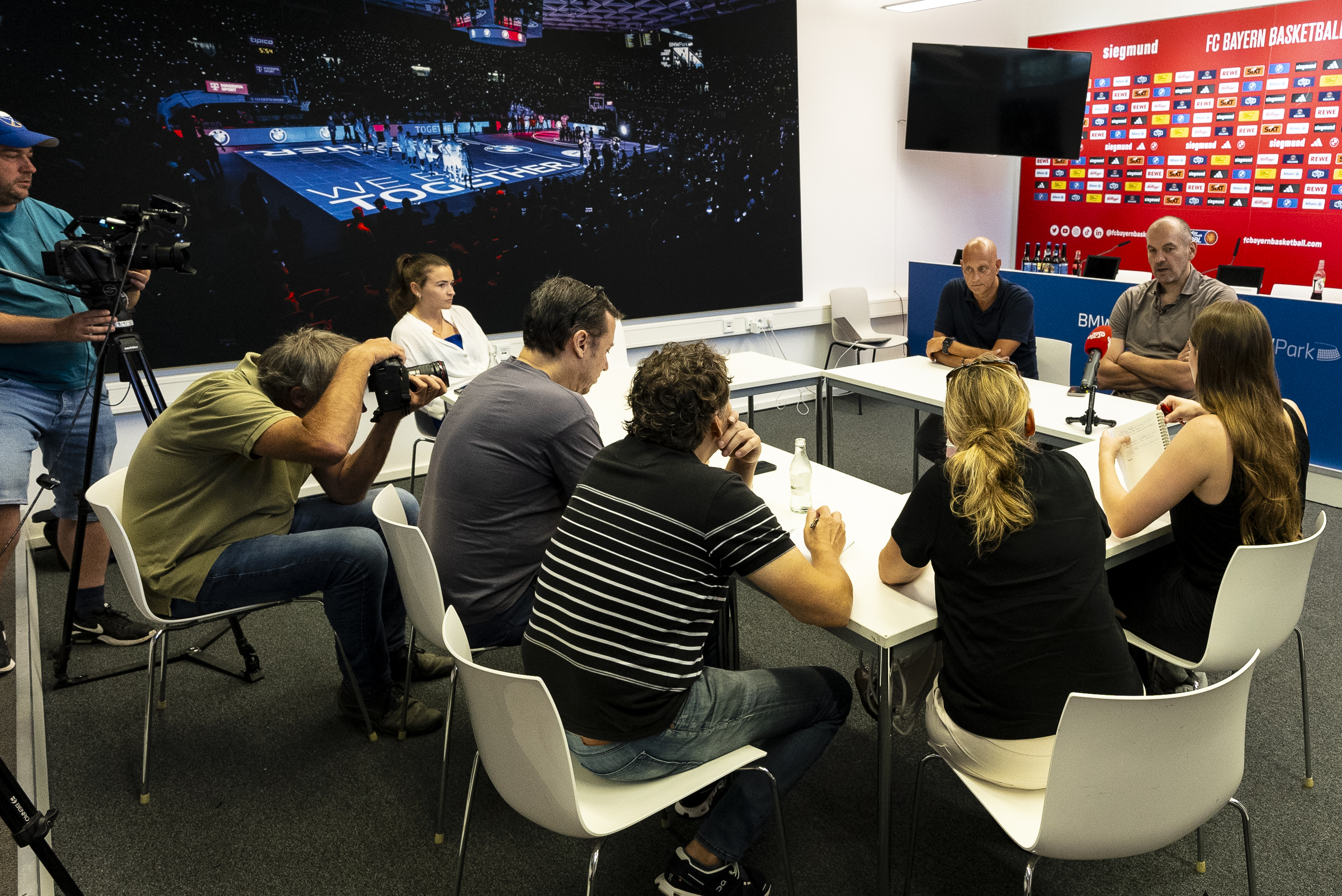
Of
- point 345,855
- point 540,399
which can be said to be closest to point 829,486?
point 540,399

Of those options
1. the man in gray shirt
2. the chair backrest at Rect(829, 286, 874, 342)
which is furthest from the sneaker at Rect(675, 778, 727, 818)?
the chair backrest at Rect(829, 286, 874, 342)

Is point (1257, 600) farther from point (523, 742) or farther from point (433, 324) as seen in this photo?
point (433, 324)

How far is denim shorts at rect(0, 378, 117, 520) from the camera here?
8.57 feet

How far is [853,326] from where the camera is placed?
5836mm

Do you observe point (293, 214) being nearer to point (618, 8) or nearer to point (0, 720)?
point (618, 8)

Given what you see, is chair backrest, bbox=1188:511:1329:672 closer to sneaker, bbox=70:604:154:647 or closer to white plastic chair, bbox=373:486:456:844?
white plastic chair, bbox=373:486:456:844

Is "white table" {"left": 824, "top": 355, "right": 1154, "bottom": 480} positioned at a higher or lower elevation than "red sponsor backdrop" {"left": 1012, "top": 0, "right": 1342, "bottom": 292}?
lower

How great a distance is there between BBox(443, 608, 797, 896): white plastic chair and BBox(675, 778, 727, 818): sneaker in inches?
16.1

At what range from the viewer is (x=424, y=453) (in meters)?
4.68

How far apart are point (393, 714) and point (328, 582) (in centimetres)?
46

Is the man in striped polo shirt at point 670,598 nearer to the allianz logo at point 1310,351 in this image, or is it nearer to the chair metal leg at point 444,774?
the chair metal leg at point 444,774

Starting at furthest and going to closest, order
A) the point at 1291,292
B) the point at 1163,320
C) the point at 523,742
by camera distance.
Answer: the point at 1291,292, the point at 1163,320, the point at 523,742

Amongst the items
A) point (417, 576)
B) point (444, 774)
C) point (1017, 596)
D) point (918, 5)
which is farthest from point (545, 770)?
point (918, 5)

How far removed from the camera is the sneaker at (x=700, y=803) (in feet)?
6.56
